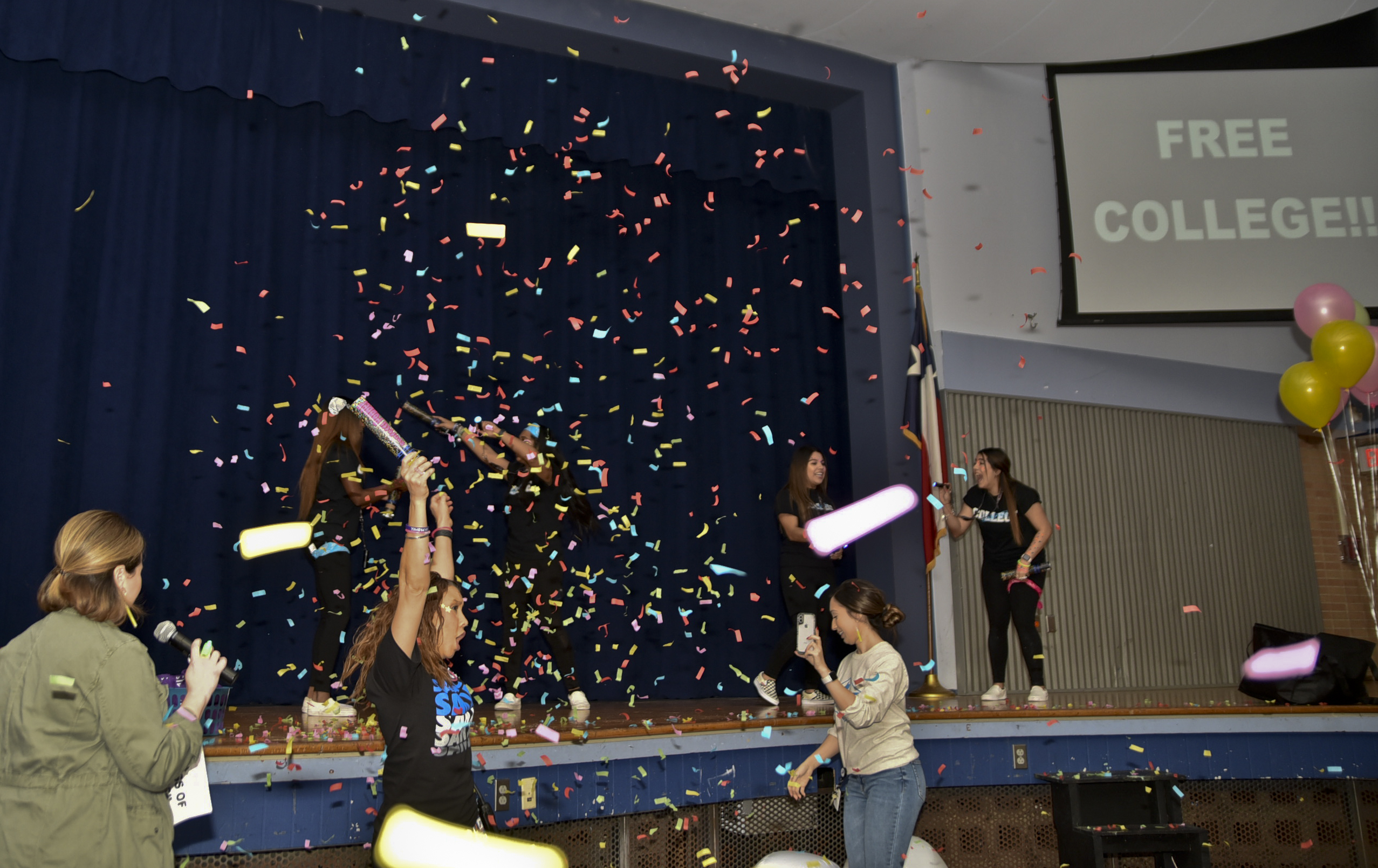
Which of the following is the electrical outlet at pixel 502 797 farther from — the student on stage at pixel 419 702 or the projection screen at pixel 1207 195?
the projection screen at pixel 1207 195

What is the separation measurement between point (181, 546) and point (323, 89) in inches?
101

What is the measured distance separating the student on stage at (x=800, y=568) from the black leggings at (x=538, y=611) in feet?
3.42

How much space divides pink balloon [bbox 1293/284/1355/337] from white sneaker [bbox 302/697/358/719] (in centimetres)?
592

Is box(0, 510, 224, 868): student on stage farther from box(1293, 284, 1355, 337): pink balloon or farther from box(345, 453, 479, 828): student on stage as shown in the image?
box(1293, 284, 1355, 337): pink balloon

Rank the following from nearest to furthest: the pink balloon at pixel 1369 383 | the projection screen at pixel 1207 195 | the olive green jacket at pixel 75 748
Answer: the olive green jacket at pixel 75 748 → the pink balloon at pixel 1369 383 → the projection screen at pixel 1207 195

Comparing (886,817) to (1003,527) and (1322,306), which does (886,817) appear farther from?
(1322,306)

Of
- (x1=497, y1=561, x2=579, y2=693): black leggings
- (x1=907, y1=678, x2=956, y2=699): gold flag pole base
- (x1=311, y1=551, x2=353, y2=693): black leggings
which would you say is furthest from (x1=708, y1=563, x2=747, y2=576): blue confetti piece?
(x1=311, y1=551, x2=353, y2=693): black leggings

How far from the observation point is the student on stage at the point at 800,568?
5098mm

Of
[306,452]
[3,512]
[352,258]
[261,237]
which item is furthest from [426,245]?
[3,512]

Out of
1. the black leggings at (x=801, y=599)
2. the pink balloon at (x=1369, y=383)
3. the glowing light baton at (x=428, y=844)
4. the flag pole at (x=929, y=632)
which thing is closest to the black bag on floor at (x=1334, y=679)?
the pink balloon at (x=1369, y=383)

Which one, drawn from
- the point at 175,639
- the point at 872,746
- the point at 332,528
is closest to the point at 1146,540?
the point at 872,746

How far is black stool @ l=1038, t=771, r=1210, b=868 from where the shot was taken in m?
3.74

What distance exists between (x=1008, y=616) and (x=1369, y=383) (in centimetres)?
264

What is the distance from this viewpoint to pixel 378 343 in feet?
18.9
